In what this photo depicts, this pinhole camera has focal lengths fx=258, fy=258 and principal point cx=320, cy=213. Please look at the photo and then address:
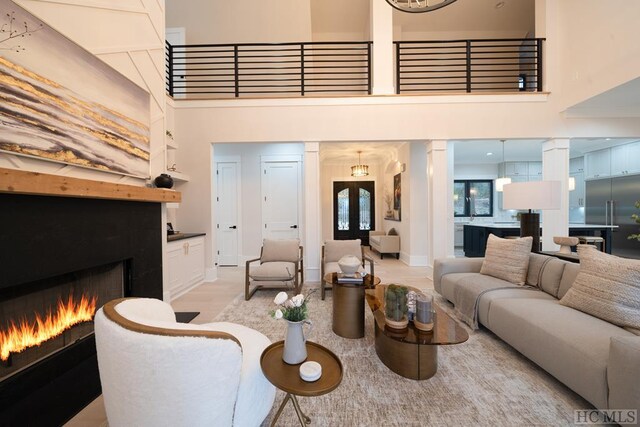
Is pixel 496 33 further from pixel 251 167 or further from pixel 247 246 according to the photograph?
pixel 247 246

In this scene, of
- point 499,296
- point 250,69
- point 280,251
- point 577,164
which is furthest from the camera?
point 577,164

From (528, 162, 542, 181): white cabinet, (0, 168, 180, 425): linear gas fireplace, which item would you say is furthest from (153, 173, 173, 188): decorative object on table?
(528, 162, 542, 181): white cabinet

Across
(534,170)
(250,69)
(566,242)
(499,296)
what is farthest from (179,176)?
(534,170)

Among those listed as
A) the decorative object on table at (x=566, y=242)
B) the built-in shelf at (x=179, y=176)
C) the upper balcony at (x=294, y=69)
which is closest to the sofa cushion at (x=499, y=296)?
the decorative object on table at (x=566, y=242)

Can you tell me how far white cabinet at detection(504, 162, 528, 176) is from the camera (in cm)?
784

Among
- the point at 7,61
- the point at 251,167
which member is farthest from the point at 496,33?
the point at 7,61

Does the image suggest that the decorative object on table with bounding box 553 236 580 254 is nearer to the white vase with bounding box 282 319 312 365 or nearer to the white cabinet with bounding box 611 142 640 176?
the white vase with bounding box 282 319 312 365

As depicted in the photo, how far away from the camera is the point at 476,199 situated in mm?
8305

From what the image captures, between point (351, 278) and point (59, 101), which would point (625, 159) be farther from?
Result: point (59, 101)

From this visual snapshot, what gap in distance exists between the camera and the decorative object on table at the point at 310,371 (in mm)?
1197

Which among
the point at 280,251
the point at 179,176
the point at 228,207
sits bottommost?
the point at 280,251

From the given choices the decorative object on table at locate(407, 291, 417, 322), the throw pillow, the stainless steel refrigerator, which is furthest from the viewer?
the stainless steel refrigerator

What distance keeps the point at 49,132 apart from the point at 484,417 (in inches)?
134

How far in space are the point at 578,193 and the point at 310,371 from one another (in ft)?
30.1
